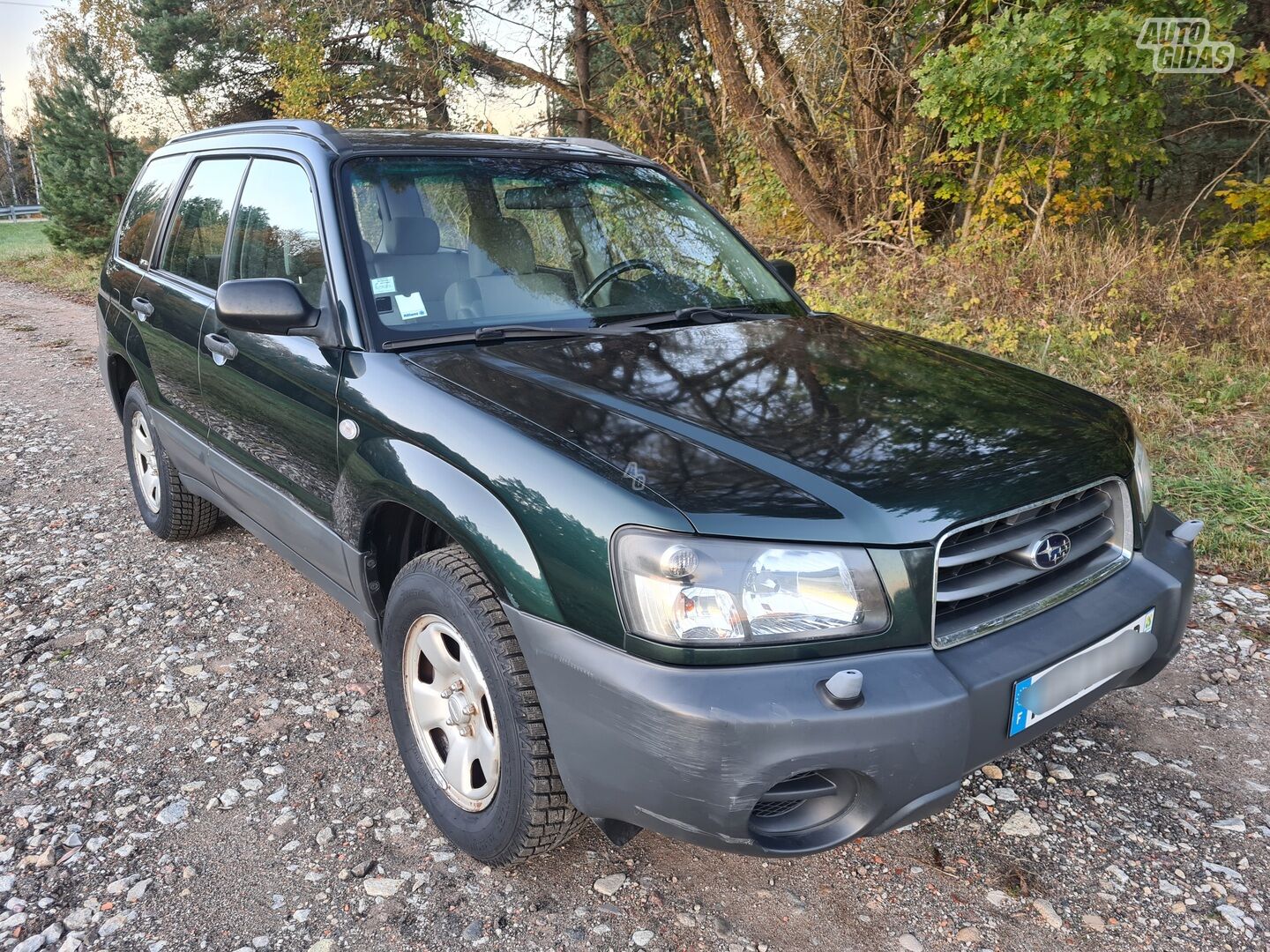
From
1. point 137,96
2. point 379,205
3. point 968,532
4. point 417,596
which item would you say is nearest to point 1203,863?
point 968,532

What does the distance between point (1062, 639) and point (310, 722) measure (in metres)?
2.31

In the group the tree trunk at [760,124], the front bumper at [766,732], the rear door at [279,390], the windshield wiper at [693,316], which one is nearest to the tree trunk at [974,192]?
the tree trunk at [760,124]

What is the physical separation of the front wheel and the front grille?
0.93 m

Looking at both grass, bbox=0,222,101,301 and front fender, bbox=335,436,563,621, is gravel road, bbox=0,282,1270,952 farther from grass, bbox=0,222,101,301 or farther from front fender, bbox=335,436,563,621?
grass, bbox=0,222,101,301

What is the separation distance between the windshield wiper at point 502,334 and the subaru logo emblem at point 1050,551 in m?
1.35

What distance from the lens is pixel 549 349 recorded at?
2635mm

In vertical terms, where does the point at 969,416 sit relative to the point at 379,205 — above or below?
below

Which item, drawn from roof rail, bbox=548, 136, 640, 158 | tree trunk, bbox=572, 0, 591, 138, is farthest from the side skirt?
tree trunk, bbox=572, 0, 591, 138

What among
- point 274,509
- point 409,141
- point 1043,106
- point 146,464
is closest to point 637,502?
point 274,509

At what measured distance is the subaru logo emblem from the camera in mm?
2098

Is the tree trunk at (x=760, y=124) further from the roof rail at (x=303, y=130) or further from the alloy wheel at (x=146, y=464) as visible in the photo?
the alloy wheel at (x=146, y=464)

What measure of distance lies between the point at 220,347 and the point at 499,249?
113 centimetres

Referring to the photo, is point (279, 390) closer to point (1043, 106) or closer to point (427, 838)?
point (427, 838)

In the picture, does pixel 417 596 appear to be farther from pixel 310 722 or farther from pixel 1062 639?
pixel 1062 639
